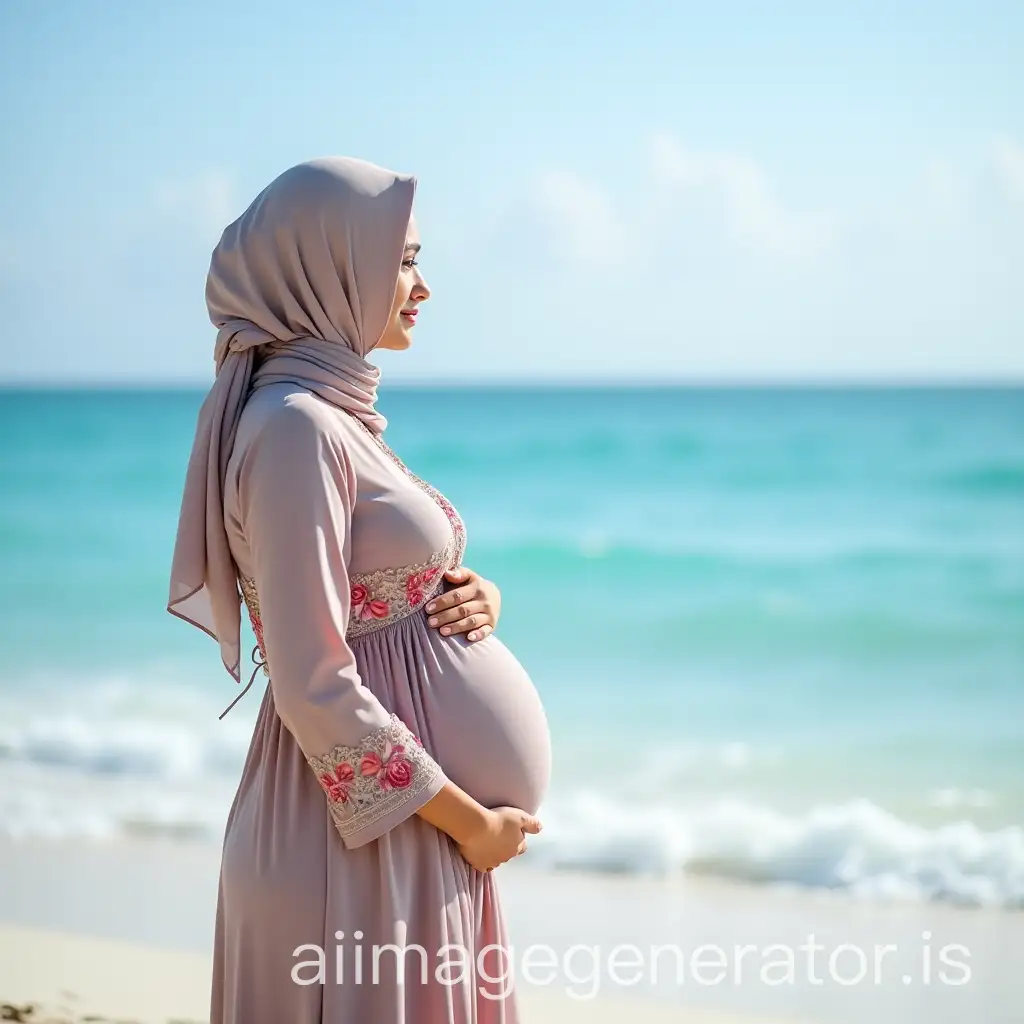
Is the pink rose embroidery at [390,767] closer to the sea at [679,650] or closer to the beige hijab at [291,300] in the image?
the beige hijab at [291,300]

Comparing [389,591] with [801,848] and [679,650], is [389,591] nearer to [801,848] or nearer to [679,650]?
[801,848]

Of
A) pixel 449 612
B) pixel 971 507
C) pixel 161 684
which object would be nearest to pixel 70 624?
pixel 161 684

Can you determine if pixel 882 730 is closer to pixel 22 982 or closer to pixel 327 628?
pixel 22 982

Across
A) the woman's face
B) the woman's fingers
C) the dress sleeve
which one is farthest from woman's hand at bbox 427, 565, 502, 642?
the woman's face

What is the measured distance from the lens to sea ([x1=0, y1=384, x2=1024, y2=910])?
483 cm

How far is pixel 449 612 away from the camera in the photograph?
1.81 meters

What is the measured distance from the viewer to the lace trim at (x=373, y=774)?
163 centimetres

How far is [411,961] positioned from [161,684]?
226 inches

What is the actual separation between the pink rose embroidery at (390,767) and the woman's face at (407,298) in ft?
1.80

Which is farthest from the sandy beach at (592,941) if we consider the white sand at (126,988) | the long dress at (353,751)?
the long dress at (353,751)

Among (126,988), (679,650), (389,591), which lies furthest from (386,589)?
(679,650)

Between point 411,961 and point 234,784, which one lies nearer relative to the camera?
point 411,961

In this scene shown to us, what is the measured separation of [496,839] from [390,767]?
203 millimetres

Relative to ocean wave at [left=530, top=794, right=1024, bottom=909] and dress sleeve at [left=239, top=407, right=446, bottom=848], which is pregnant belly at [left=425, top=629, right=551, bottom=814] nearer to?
dress sleeve at [left=239, top=407, right=446, bottom=848]
